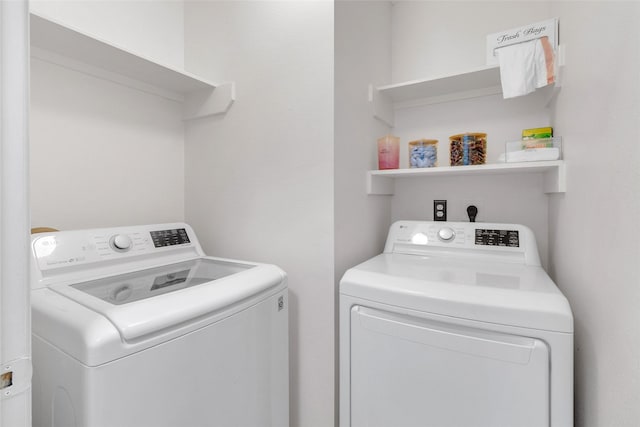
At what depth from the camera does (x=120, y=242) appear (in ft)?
4.07

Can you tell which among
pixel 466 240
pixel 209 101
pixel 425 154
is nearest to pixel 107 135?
pixel 209 101

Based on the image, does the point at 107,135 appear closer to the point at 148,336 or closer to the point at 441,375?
the point at 148,336

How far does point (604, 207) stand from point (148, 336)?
3.95 feet

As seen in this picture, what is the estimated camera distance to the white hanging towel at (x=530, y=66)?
4.20 ft

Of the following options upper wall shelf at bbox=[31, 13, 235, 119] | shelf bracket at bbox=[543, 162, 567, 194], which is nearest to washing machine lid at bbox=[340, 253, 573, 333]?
shelf bracket at bbox=[543, 162, 567, 194]

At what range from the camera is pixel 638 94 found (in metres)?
0.61

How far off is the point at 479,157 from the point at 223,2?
1.59m

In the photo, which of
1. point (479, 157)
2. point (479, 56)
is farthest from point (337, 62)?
point (479, 56)

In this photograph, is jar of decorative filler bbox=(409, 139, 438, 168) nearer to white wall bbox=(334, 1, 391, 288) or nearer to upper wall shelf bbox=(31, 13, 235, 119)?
white wall bbox=(334, 1, 391, 288)

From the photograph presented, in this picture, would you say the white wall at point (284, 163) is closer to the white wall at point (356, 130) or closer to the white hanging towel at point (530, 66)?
the white wall at point (356, 130)

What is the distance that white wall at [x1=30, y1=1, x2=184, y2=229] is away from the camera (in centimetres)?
132

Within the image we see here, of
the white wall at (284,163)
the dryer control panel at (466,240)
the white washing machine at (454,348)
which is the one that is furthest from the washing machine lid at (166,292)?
the dryer control panel at (466,240)

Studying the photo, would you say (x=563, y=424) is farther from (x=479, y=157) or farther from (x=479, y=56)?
(x=479, y=56)

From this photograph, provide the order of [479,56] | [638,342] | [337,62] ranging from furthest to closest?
[479,56]
[337,62]
[638,342]
